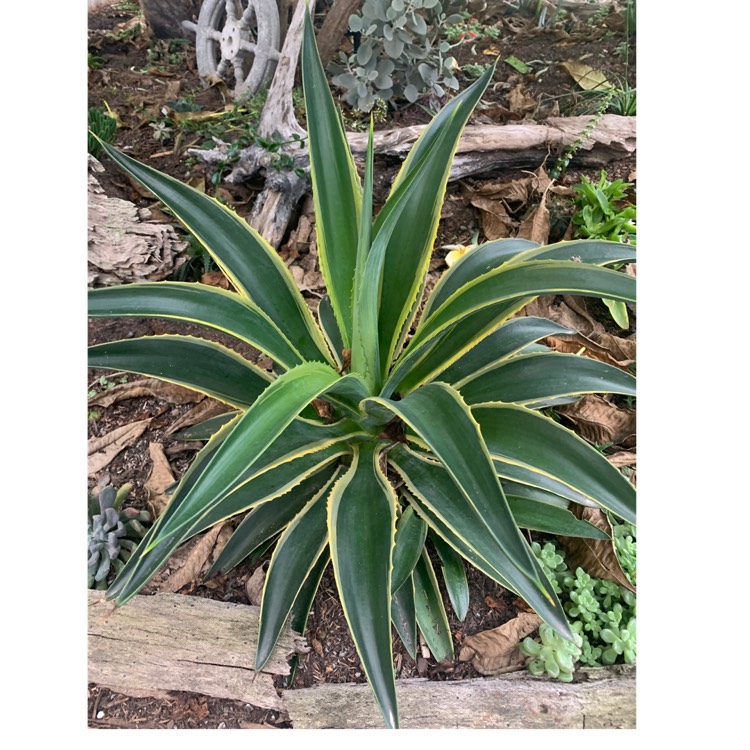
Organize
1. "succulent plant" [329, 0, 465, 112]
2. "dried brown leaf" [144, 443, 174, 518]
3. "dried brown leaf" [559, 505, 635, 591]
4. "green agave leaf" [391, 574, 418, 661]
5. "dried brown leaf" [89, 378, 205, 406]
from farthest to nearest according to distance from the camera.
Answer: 1. "succulent plant" [329, 0, 465, 112]
2. "dried brown leaf" [89, 378, 205, 406]
3. "dried brown leaf" [144, 443, 174, 518]
4. "dried brown leaf" [559, 505, 635, 591]
5. "green agave leaf" [391, 574, 418, 661]

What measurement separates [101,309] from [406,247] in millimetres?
390

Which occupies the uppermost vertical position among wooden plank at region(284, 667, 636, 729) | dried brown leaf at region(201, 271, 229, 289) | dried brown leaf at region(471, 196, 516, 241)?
dried brown leaf at region(471, 196, 516, 241)

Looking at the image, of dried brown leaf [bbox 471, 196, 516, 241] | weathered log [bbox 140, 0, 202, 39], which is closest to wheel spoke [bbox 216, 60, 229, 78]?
weathered log [bbox 140, 0, 202, 39]

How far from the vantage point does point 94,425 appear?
3.93ft

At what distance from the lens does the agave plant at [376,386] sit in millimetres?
666

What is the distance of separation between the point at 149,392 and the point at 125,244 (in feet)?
1.09

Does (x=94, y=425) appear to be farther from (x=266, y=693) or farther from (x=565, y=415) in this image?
(x=565, y=415)

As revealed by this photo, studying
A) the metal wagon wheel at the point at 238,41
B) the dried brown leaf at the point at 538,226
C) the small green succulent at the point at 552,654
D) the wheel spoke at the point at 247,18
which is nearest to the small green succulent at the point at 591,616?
the small green succulent at the point at 552,654

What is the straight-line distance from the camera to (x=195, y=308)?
71cm

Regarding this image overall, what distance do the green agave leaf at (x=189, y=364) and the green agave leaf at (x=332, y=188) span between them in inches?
6.2

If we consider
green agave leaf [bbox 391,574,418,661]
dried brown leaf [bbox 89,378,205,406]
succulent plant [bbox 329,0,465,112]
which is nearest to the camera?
green agave leaf [bbox 391,574,418,661]

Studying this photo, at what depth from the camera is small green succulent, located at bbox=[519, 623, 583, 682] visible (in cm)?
93

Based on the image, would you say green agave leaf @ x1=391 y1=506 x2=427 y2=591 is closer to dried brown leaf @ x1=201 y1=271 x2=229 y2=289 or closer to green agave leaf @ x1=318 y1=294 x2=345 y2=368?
green agave leaf @ x1=318 y1=294 x2=345 y2=368

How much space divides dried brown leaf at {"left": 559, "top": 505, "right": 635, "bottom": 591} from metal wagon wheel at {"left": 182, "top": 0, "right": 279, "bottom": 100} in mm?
1293
